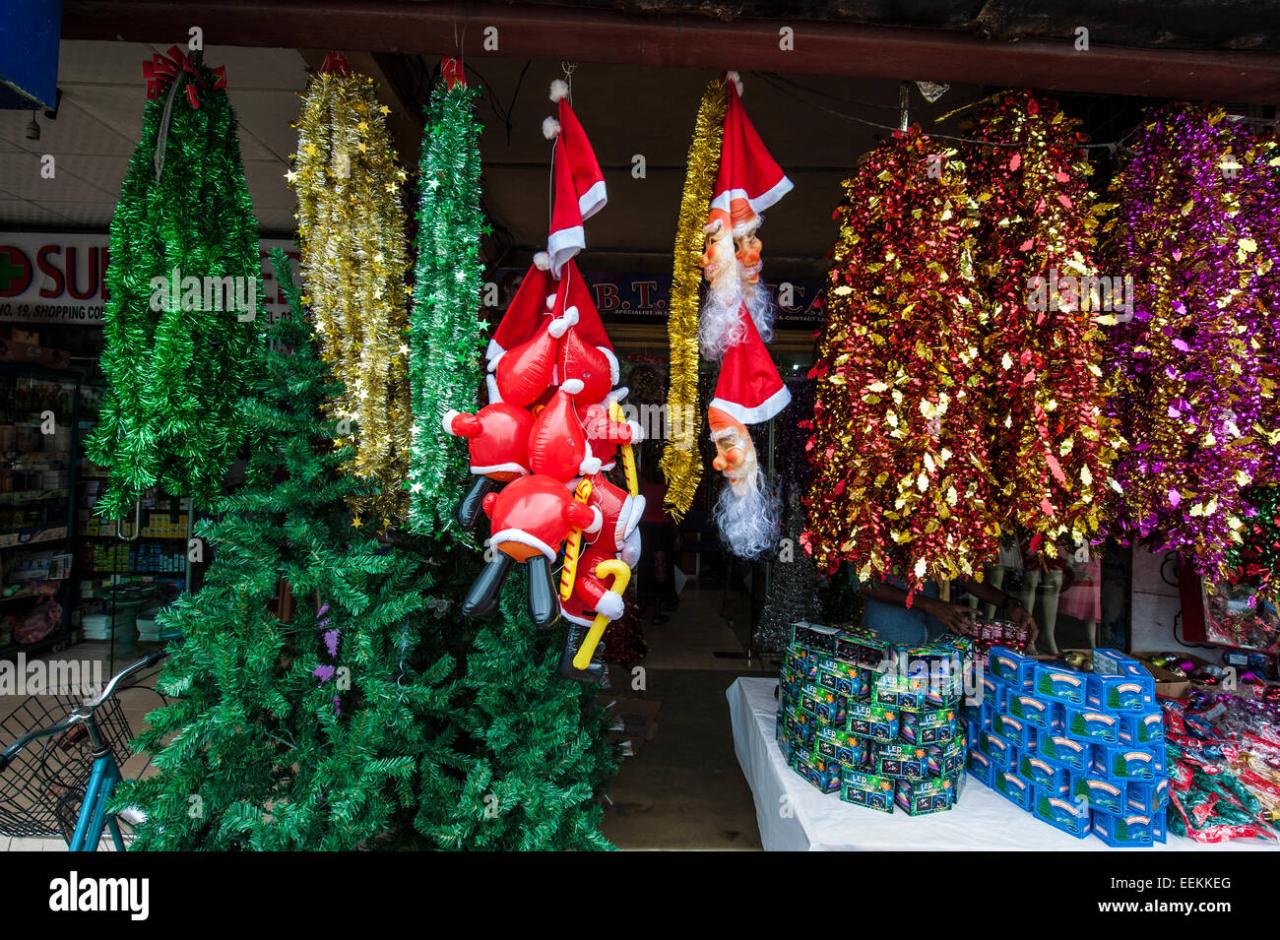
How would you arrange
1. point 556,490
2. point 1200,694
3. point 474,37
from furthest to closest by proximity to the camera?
point 1200,694, point 474,37, point 556,490

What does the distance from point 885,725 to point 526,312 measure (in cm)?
206

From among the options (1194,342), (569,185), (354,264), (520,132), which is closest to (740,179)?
(569,185)

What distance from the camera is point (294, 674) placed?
6.90 ft

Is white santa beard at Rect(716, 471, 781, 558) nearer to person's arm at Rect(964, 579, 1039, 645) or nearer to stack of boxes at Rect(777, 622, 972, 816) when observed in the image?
stack of boxes at Rect(777, 622, 972, 816)

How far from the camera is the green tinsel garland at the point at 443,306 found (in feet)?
6.29

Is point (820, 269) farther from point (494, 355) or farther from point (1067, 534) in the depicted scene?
point (494, 355)

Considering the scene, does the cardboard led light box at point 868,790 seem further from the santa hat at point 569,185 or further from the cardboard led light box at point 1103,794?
the santa hat at point 569,185

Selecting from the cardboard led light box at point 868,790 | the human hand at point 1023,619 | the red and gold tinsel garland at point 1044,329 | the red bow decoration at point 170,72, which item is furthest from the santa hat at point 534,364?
the human hand at point 1023,619

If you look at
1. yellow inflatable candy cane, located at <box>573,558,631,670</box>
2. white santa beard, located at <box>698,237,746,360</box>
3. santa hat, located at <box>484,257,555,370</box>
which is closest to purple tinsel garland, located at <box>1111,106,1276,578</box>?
white santa beard, located at <box>698,237,746,360</box>

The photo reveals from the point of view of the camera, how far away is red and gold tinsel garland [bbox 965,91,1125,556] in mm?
2061

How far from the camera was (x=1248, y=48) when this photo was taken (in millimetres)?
2006

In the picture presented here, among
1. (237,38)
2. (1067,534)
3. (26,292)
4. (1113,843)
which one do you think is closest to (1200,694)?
(1113,843)

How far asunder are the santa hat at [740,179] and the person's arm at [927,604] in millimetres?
1686

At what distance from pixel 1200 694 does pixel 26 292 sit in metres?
7.77
